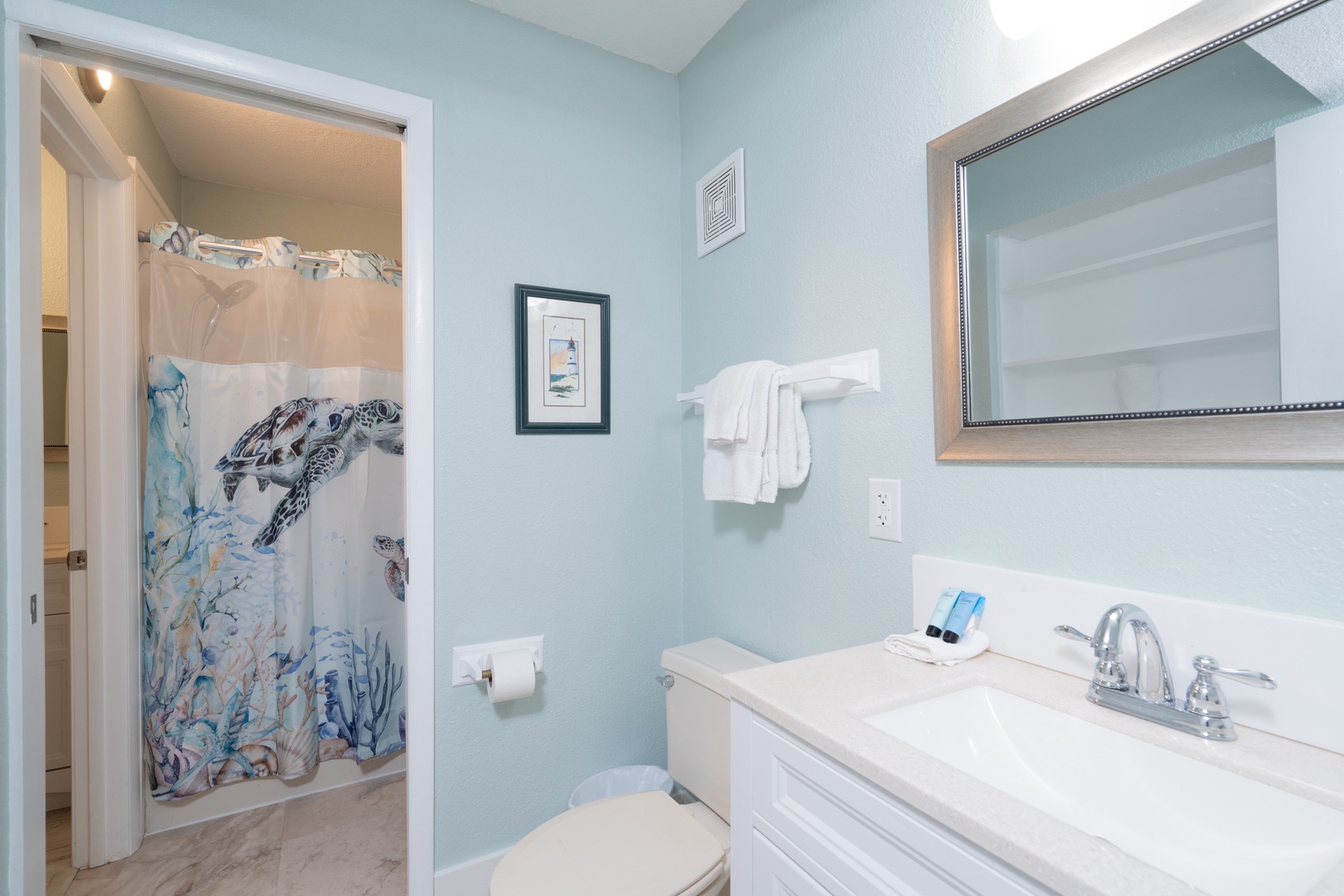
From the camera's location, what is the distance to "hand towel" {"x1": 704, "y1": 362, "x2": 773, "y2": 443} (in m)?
1.38

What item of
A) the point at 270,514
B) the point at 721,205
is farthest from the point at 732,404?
the point at 270,514

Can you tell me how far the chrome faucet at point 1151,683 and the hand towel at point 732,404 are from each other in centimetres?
74

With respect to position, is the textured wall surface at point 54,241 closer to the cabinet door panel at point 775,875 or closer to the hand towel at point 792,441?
the hand towel at point 792,441

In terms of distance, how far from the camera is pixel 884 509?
121 centimetres

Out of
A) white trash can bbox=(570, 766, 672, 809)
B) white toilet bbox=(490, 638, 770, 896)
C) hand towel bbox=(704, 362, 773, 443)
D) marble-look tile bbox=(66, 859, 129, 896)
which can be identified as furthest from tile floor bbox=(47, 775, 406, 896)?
hand towel bbox=(704, 362, 773, 443)

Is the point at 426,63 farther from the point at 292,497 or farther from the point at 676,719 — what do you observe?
the point at 676,719

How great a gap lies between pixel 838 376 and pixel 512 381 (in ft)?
2.89

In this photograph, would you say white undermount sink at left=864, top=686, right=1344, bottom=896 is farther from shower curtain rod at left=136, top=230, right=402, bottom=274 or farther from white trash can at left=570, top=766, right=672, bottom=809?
shower curtain rod at left=136, top=230, right=402, bottom=274

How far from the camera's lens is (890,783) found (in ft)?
2.13

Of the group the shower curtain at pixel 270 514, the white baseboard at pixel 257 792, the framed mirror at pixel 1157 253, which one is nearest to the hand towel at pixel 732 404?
the framed mirror at pixel 1157 253

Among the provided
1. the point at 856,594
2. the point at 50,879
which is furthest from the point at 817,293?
the point at 50,879

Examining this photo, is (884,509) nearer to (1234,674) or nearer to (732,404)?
(732,404)

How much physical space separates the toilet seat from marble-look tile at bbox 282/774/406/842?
1.04m

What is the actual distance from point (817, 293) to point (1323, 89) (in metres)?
0.81
